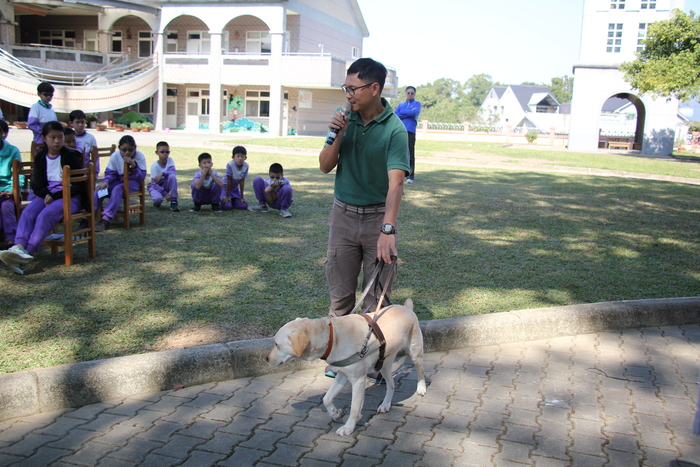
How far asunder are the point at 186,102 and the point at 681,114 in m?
67.4

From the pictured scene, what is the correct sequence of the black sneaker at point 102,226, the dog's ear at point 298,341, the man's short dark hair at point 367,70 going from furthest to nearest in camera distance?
the black sneaker at point 102,226 → the man's short dark hair at point 367,70 → the dog's ear at point 298,341

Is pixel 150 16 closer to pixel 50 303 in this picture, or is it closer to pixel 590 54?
pixel 590 54

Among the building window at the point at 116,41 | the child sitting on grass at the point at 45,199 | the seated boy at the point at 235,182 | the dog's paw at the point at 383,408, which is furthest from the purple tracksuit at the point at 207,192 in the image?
the building window at the point at 116,41

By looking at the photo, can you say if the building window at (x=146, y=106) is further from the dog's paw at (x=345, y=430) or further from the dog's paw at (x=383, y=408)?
the dog's paw at (x=345, y=430)

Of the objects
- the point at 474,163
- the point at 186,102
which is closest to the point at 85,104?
Answer: the point at 186,102

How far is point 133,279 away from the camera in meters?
5.91

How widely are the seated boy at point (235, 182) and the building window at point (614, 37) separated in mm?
32706

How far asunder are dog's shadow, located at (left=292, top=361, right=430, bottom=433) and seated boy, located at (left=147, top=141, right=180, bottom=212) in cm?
624

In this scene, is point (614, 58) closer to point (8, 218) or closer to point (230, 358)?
point (8, 218)

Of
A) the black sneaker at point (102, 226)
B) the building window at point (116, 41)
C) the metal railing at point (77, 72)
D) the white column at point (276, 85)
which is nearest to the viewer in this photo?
the black sneaker at point (102, 226)

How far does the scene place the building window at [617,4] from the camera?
118 ft

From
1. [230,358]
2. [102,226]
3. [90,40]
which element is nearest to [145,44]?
[90,40]

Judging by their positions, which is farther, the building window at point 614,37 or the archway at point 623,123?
the archway at point 623,123

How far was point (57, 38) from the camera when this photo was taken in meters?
41.8
